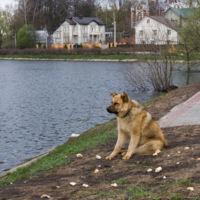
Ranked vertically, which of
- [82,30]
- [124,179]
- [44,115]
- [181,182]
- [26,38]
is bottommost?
[44,115]

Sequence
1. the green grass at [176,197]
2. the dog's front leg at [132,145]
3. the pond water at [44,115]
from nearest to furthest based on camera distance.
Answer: the green grass at [176,197] < the dog's front leg at [132,145] < the pond water at [44,115]

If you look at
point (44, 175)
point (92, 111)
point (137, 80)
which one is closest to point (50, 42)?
point (137, 80)

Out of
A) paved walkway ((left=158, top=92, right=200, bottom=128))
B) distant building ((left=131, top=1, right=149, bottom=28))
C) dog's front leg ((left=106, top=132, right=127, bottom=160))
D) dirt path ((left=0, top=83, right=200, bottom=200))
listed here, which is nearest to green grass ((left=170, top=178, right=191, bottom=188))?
dirt path ((left=0, top=83, right=200, bottom=200))

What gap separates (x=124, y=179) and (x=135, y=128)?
141 cm

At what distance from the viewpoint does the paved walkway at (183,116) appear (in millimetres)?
9992

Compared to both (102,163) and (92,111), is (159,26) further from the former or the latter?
(102,163)

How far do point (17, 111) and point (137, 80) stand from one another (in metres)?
11.5

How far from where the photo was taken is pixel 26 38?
90062mm

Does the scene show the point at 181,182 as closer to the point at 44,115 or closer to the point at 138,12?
the point at 44,115

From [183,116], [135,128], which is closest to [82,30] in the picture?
[183,116]

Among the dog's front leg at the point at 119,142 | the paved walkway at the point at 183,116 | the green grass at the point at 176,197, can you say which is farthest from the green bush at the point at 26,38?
the green grass at the point at 176,197

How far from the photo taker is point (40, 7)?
379 ft

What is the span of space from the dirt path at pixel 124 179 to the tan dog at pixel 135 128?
20 centimetres

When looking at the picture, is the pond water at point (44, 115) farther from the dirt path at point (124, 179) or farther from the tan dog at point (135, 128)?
the tan dog at point (135, 128)
